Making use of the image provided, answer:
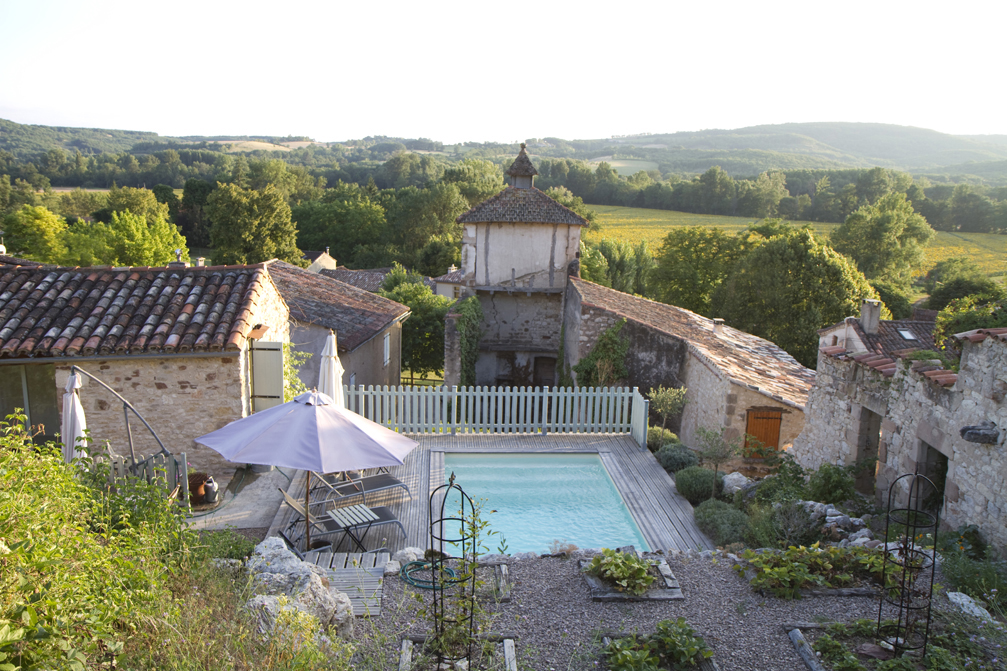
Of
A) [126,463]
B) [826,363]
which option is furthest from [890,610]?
[126,463]

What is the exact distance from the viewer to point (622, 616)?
5980 mm

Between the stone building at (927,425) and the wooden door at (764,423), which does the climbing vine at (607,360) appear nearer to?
the wooden door at (764,423)

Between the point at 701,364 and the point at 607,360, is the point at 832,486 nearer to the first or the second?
the point at 701,364

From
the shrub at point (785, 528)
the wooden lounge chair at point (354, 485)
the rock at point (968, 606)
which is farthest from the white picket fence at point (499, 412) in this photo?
the rock at point (968, 606)

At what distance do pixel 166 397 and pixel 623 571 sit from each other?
7123 millimetres

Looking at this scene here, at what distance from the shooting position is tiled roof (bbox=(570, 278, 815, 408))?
14414 millimetres

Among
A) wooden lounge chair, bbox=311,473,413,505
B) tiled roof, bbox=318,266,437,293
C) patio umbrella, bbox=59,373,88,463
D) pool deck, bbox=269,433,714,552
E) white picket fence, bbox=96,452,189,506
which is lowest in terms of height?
tiled roof, bbox=318,266,437,293

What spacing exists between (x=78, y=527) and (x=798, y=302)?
30980mm

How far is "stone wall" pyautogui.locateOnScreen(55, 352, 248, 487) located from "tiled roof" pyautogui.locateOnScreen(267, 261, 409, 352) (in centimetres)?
655

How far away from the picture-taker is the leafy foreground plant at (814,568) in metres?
6.38

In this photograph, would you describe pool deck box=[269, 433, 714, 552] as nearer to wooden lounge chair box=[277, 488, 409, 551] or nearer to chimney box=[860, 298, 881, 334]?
wooden lounge chair box=[277, 488, 409, 551]

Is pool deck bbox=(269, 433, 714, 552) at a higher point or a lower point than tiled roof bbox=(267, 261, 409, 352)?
lower

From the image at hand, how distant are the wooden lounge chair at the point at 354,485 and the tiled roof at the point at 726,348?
25.6 feet

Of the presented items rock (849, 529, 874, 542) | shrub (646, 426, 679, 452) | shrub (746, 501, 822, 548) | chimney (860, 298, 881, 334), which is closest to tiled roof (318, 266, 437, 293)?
chimney (860, 298, 881, 334)
